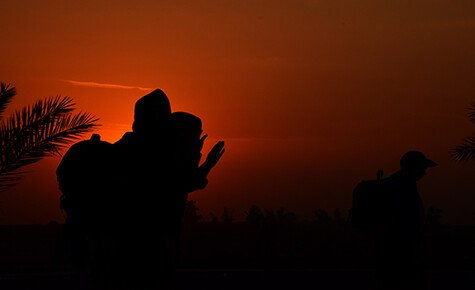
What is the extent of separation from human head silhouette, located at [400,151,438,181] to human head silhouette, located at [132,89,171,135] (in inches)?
202

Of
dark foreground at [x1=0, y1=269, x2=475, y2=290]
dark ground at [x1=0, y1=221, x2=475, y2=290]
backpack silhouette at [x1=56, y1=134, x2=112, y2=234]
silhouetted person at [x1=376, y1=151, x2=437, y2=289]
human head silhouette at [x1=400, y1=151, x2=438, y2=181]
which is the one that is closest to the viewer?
backpack silhouette at [x1=56, y1=134, x2=112, y2=234]

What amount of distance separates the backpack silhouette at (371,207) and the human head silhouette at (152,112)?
196 inches

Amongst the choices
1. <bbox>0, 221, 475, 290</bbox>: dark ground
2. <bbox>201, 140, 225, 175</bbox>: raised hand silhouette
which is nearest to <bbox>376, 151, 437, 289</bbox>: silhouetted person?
<bbox>0, 221, 475, 290</bbox>: dark ground

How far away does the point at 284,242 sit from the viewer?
2870cm

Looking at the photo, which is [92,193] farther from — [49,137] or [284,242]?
[284,242]

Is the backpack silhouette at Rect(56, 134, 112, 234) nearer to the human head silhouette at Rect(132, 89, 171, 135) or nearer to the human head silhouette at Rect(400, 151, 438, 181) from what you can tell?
the human head silhouette at Rect(132, 89, 171, 135)

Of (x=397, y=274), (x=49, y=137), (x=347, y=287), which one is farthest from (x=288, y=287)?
(x=397, y=274)

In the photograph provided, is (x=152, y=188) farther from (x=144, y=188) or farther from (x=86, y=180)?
(x=86, y=180)

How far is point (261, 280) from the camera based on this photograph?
17.5 meters

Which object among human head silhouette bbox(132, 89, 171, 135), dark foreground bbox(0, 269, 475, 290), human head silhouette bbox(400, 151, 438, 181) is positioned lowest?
dark foreground bbox(0, 269, 475, 290)

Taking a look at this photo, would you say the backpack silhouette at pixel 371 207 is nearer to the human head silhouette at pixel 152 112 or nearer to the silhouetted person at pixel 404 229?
the silhouetted person at pixel 404 229

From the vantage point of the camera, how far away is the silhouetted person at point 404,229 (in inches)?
318

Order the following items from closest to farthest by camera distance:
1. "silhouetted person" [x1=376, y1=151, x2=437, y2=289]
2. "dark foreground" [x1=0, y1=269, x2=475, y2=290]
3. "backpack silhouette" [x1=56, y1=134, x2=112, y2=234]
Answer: "backpack silhouette" [x1=56, y1=134, x2=112, y2=234]
"silhouetted person" [x1=376, y1=151, x2=437, y2=289]
"dark foreground" [x1=0, y1=269, x2=475, y2=290]

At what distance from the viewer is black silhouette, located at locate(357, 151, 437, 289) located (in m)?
8.09
